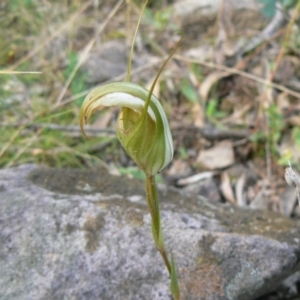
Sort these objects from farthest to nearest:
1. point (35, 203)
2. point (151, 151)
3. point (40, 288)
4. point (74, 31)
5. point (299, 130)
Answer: point (74, 31) → point (299, 130) → point (35, 203) → point (40, 288) → point (151, 151)

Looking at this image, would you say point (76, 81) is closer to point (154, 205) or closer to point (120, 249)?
point (120, 249)

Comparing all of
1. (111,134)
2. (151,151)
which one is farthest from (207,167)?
(151,151)

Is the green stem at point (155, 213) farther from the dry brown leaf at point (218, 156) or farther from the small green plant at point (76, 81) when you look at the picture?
the small green plant at point (76, 81)

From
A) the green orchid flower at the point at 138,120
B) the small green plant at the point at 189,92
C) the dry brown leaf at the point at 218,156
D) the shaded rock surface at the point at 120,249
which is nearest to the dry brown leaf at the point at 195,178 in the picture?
the dry brown leaf at the point at 218,156

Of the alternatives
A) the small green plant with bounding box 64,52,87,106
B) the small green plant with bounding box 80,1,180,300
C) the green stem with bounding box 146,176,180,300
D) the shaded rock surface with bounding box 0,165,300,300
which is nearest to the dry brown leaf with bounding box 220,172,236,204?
the shaded rock surface with bounding box 0,165,300,300

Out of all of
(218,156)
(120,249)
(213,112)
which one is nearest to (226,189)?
(218,156)

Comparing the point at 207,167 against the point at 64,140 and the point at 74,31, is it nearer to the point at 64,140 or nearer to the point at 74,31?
the point at 64,140
